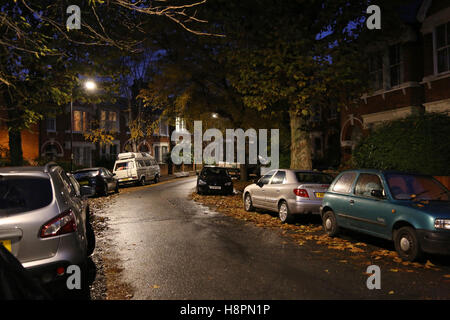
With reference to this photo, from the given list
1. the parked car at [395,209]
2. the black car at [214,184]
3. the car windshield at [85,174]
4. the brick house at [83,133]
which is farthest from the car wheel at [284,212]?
the brick house at [83,133]

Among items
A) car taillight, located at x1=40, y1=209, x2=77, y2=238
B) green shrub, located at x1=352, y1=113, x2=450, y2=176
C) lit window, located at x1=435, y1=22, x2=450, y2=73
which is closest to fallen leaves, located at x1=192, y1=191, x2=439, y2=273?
car taillight, located at x1=40, y1=209, x2=77, y2=238

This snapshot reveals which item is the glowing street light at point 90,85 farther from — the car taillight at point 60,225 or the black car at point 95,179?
the car taillight at point 60,225

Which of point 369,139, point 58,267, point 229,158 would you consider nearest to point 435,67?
point 369,139

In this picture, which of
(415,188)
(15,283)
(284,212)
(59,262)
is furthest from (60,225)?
(284,212)

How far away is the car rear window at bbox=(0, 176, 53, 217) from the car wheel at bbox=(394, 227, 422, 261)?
5.83m

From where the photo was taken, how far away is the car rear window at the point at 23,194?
4789 millimetres

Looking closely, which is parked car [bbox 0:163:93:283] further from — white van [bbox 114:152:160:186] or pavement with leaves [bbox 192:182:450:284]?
white van [bbox 114:152:160:186]

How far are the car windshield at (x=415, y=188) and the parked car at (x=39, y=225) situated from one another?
229 inches

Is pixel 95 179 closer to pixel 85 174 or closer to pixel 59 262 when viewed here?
pixel 85 174

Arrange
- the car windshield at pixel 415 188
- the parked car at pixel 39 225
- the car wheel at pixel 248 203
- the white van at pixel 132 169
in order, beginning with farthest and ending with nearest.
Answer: the white van at pixel 132 169 → the car wheel at pixel 248 203 → the car windshield at pixel 415 188 → the parked car at pixel 39 225

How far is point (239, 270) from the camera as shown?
623cm

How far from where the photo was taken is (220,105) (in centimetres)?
2473

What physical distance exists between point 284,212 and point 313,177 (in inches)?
56.5
